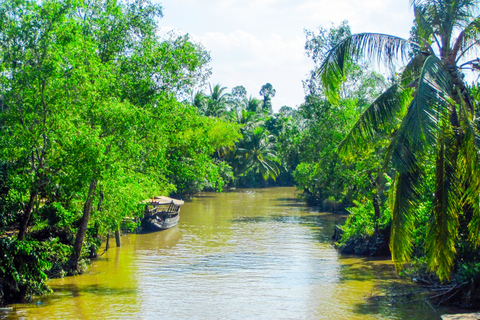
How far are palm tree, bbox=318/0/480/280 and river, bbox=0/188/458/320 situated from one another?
3.81 meters

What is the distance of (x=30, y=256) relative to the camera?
12789mm

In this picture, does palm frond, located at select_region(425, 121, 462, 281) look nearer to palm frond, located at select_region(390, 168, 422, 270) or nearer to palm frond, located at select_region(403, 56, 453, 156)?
palm frond, located at select_region(390, 168, 422, 270)

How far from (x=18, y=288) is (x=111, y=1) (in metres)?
9.07

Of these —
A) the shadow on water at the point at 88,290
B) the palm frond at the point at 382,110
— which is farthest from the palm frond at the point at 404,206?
the shadow on water at the point at 88,290

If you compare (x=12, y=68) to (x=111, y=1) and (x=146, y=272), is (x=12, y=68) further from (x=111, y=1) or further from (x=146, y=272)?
(x=146, y=272)

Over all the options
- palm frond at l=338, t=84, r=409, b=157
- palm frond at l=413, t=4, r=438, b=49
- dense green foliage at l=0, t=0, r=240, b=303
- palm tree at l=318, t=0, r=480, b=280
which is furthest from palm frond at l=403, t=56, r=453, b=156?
dense green foliage at l=0, t=0, r=240, b=303

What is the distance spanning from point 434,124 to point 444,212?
2.04 m

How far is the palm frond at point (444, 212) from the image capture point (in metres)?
9.36

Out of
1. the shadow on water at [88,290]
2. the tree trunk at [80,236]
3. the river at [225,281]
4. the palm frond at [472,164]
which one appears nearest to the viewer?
the palm frond at [472,164]

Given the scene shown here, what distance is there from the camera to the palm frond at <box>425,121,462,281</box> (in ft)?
30.7

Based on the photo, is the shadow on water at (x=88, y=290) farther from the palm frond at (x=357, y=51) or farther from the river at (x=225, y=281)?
the palm frond at (x=357, y=51)

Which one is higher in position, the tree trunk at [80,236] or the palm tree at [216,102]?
the palm tree at [216,102]

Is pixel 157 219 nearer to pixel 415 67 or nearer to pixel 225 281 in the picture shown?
pixel 225 281

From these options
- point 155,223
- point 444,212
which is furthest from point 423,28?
point 155,223
